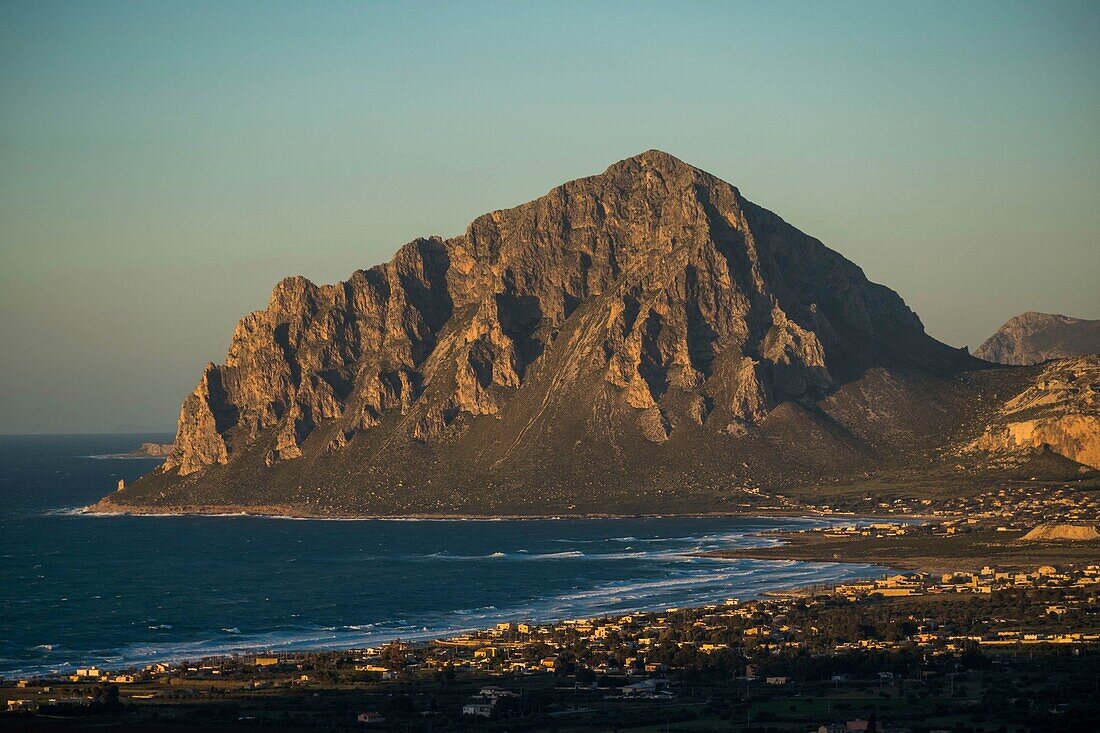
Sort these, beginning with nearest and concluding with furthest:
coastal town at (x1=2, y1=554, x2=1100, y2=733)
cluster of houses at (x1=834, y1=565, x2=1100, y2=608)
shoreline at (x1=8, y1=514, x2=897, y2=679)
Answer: coastal town at (x1=2, y1=554, x2=1100, y2=733) → shoreline at (x1=8, y1=514, x2=897, y2=679) → cluster of houses at (x1=834, y1=565, x2=1100, y2=608)

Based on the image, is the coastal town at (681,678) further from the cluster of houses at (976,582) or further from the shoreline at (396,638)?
the cluster of houses at (976,582)

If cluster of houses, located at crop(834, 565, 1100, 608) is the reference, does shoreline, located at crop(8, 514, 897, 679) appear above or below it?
below

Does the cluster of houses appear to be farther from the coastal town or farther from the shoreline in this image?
the coastal town

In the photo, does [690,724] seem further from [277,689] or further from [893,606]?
[893,606]

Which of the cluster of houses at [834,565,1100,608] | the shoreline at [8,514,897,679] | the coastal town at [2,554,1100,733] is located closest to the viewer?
the coastal town at [2,554,1100,733]

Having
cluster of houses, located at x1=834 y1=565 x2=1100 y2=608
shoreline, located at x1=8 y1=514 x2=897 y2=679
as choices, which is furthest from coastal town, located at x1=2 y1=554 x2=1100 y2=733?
cluster of houses, located at x1=834 y1=565 x2=1100 y2=608

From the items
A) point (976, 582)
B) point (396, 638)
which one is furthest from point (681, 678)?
point (976, 582)

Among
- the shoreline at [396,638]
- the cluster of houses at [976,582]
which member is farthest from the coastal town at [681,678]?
the cluster of houses at [976,582]

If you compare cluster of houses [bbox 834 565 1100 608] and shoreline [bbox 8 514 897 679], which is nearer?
shoreline [bbox 8 514 897 679]

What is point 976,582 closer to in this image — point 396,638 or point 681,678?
point 396,638

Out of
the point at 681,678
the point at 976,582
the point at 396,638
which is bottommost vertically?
the point at 681,678
